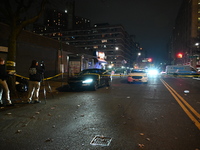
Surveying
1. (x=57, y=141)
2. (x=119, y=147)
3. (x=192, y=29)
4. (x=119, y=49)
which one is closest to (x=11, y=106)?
(x=57, y=141)

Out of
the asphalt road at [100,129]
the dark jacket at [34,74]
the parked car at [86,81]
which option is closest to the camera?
the asphalt road at [100,129]

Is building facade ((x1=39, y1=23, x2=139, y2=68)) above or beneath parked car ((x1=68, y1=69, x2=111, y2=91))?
above

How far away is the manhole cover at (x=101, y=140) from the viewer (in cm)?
365

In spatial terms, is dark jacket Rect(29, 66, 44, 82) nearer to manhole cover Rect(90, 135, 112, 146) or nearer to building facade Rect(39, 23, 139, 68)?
manhole cover Rect(90, 135, 112, 146)

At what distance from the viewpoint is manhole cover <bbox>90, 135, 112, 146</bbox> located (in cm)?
365

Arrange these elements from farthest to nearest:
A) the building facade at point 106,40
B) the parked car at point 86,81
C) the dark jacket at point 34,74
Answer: the building facade at point 106,40
the parked car at point 86,81
the dark jacket at point 34,74

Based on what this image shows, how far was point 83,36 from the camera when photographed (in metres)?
103

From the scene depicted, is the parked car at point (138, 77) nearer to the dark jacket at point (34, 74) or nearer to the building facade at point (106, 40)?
the dark jacket at point (34, 74)

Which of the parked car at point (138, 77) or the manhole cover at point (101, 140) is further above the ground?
the parked car at point (138, 77)

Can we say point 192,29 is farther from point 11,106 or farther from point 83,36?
point 11,106

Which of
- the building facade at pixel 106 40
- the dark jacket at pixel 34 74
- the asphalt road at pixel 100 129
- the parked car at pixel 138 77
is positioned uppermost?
the building facade at pixel 106 40

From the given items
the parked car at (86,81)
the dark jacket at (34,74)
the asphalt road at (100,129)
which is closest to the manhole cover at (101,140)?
the asphalt road at (100,129)

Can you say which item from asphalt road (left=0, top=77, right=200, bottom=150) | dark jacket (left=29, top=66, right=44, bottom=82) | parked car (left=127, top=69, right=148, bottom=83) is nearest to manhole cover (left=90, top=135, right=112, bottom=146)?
asphalt road (left=0, top=77, right=200, bottom=150)

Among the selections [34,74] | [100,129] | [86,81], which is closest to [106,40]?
[86,81]
